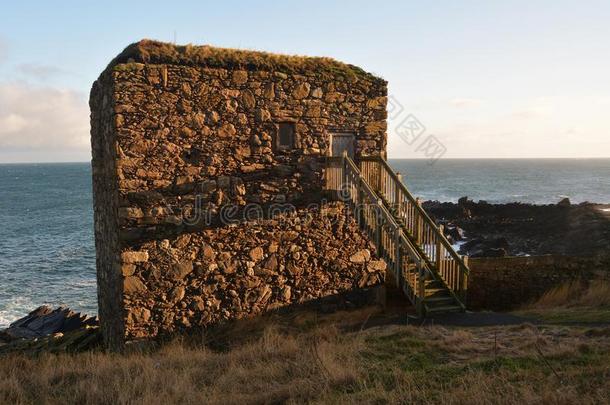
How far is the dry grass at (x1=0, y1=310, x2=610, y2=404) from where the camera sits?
20.8 feet

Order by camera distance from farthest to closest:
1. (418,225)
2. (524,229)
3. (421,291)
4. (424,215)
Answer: (524,229), (418,225), (424,215), (421,291)

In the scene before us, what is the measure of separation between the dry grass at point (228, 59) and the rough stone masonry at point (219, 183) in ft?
0.10

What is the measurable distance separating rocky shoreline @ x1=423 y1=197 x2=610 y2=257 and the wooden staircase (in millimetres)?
19076

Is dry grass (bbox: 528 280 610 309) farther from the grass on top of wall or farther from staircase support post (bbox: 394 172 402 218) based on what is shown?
staircase support post (bbox: 394 172 402 218)

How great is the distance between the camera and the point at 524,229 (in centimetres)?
3897

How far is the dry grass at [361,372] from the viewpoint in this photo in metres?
6.33

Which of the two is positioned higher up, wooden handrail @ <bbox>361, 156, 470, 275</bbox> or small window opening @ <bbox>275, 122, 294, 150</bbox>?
small window opening @ <bbox>275, 122, 294, 150</bbox>

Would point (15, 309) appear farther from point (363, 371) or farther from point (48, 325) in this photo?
point (363, 371)

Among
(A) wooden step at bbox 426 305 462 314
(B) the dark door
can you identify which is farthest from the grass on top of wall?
(B) the dark door

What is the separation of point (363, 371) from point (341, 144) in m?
7.04

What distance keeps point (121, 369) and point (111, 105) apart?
5.80 meters

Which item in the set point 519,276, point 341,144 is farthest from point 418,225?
point 519,276

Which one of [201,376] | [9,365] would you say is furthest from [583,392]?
[9,365]

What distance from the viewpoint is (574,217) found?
3844 cm
